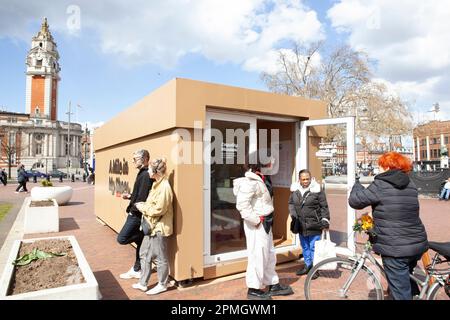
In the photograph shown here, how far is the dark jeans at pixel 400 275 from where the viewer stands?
3264 mm

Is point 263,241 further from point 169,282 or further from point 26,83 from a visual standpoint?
point 26,83

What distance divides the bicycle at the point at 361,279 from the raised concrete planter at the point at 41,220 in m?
7.63

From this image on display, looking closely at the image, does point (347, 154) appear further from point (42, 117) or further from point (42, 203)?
point (42, 117)

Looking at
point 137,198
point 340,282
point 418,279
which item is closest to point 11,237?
point 137,198

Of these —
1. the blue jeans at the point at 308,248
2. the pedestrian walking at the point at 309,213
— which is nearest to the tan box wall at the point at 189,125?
the blue jeans at the point at 308,248

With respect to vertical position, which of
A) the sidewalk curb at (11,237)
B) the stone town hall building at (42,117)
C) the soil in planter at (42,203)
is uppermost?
the stone town hall building at (42,117)

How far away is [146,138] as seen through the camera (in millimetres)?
5809

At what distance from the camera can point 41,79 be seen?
80.1 m

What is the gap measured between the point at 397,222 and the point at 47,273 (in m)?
4.14

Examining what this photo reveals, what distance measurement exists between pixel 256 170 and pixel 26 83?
309 ft

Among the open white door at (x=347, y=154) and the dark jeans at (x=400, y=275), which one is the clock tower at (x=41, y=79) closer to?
the open white door at (x=347, y=154)

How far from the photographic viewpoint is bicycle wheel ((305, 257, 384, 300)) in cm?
357
